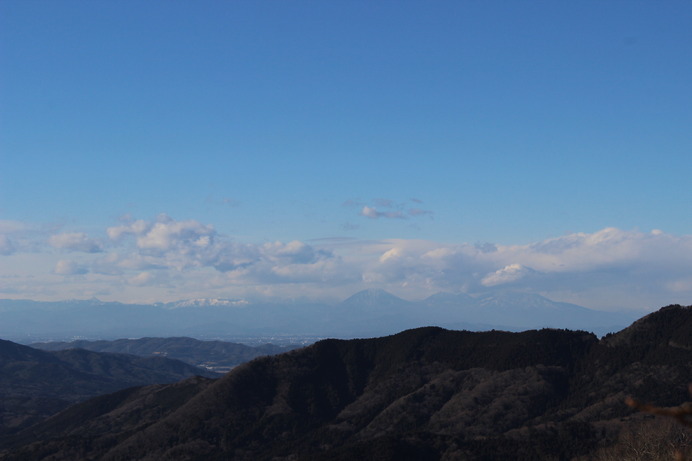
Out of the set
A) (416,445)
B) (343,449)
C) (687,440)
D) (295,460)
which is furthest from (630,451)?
(295,460)

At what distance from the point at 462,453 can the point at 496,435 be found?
3413cm

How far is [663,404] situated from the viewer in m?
188

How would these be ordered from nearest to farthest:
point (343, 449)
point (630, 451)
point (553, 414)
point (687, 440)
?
point (630, 451), point (687, 440), point (343, 449), point (553, 414)

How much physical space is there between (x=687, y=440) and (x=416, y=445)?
64280mm

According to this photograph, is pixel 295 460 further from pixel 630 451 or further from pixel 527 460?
pixel 630 451

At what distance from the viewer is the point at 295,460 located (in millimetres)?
196750

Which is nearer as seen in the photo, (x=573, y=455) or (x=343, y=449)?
(x=573, y=455)

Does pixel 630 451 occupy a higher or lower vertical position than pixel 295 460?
→ higher

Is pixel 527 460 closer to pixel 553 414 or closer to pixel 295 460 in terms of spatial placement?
pixel 553 414

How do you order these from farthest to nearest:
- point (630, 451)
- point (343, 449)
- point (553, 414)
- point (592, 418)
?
point (553, 414), point (592, 418), point (343, 449), point (630, 451)

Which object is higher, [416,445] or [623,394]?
[623,394]

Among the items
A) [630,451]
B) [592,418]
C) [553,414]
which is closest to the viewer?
[630,451]

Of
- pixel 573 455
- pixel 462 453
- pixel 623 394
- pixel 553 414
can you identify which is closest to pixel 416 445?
pixel 462 453

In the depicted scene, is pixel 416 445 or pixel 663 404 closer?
pixel 416 445
